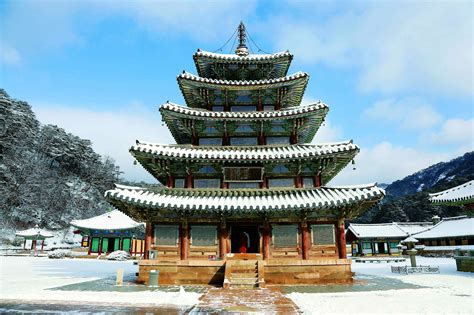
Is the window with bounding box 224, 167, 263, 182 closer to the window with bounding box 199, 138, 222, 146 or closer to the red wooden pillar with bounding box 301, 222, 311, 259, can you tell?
the window with bounding box 199, 138, 222, 146

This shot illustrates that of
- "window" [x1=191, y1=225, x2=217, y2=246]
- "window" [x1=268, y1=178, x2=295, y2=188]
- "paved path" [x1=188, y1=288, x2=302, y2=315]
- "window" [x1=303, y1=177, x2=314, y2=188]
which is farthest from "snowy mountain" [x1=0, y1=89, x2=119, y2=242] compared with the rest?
"paved path" [x1=188, y1=288, x2=302, y2=315]

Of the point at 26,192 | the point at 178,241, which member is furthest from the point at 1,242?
the point at 178,241

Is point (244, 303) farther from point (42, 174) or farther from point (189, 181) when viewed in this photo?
point (42, 174)

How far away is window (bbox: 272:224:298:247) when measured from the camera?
18.2 m

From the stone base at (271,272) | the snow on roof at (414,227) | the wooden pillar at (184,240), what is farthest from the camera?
the snow on roof at (414,227)

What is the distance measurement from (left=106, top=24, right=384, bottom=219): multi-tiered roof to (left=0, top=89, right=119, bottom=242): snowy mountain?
60.8m

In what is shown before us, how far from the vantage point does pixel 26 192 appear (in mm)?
69125

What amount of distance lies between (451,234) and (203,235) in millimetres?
43087

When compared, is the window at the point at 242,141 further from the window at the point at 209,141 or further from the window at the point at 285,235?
the window at the point at 285,235

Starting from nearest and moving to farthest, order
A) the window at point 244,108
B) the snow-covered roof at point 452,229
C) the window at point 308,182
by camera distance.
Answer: the window at point 308,182 → the window at point 244,108 → the snow-covered roof at point 452,229

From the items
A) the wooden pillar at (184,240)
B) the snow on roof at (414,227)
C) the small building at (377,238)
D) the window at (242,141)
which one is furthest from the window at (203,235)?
the snow on roof at (414,227)

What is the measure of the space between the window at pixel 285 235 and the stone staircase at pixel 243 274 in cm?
200

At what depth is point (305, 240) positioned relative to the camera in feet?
59.1

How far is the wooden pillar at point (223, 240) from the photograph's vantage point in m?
18.0
